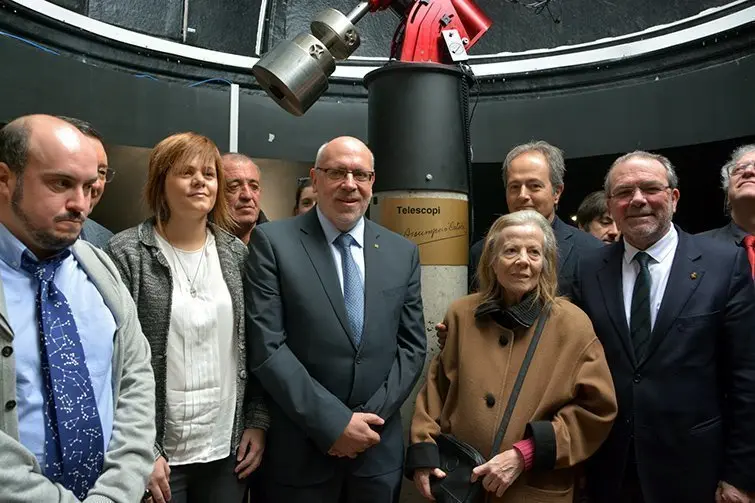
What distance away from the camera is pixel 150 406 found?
1.35 meters

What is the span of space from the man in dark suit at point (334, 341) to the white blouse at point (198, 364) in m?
0.09

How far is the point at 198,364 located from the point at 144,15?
2744 millimetres

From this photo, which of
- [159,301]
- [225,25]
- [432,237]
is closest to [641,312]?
[432,237]

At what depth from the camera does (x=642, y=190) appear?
1.83 m

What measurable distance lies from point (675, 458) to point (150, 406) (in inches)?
56.6

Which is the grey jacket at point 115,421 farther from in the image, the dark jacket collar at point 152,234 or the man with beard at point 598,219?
the man with beard at point 598,219

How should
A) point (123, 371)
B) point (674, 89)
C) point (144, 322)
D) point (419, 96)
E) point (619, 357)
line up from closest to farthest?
point (123, 371) < point (144, 322) < point (619, 357) < point (419, 96) < point (674, 89)

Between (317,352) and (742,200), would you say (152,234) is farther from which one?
(742,200)

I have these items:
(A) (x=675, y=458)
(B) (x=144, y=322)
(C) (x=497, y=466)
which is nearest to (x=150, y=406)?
(B) (x=144, y=322)

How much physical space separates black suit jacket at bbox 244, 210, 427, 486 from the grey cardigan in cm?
4

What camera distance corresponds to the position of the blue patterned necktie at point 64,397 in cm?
114

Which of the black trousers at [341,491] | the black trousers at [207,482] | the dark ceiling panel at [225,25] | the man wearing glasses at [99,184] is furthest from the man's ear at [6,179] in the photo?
the dark ceiling panel at [225,25]

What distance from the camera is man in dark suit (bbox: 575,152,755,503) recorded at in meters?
1.65

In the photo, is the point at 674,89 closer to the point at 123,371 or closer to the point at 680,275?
the point at 680,275
